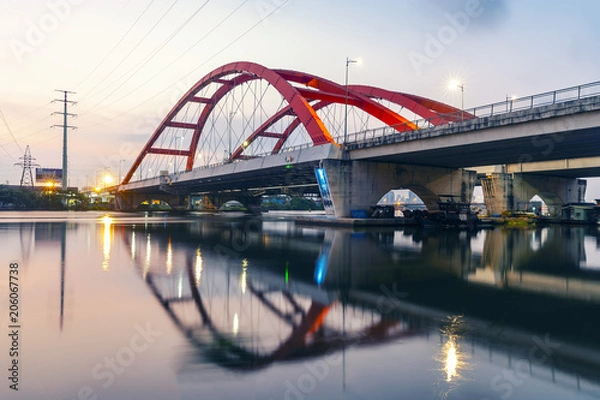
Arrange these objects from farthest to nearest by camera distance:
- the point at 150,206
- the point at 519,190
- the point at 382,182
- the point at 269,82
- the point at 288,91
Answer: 1. the point at 150,206
2. the point at 519,190
3. the point at 269,82
4. the point at 288,91
5. the point at 382,182

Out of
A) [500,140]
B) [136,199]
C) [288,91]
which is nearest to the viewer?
[500,140]

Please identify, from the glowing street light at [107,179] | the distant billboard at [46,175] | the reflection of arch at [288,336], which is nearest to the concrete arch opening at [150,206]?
the glowing street light at [107,179]

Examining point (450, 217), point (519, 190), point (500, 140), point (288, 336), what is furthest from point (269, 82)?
point (288, 336)

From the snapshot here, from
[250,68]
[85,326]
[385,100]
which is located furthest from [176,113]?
[85,326]

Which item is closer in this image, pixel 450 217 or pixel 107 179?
pixel 450 217

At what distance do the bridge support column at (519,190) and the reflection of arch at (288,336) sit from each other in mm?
53899

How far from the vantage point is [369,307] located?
885cm

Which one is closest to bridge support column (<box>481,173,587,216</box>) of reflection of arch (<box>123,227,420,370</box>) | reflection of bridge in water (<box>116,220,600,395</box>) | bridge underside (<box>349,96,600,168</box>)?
bridge underside (<box>349,96,600,168</box>)

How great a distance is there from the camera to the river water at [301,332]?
16.5ft

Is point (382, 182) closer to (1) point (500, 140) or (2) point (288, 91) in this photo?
(2) point (288, 91)

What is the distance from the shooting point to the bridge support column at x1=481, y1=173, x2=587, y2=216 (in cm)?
5694

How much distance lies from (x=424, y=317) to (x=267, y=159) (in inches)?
1767

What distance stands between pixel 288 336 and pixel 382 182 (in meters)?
38.6

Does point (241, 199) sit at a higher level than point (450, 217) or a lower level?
higher
